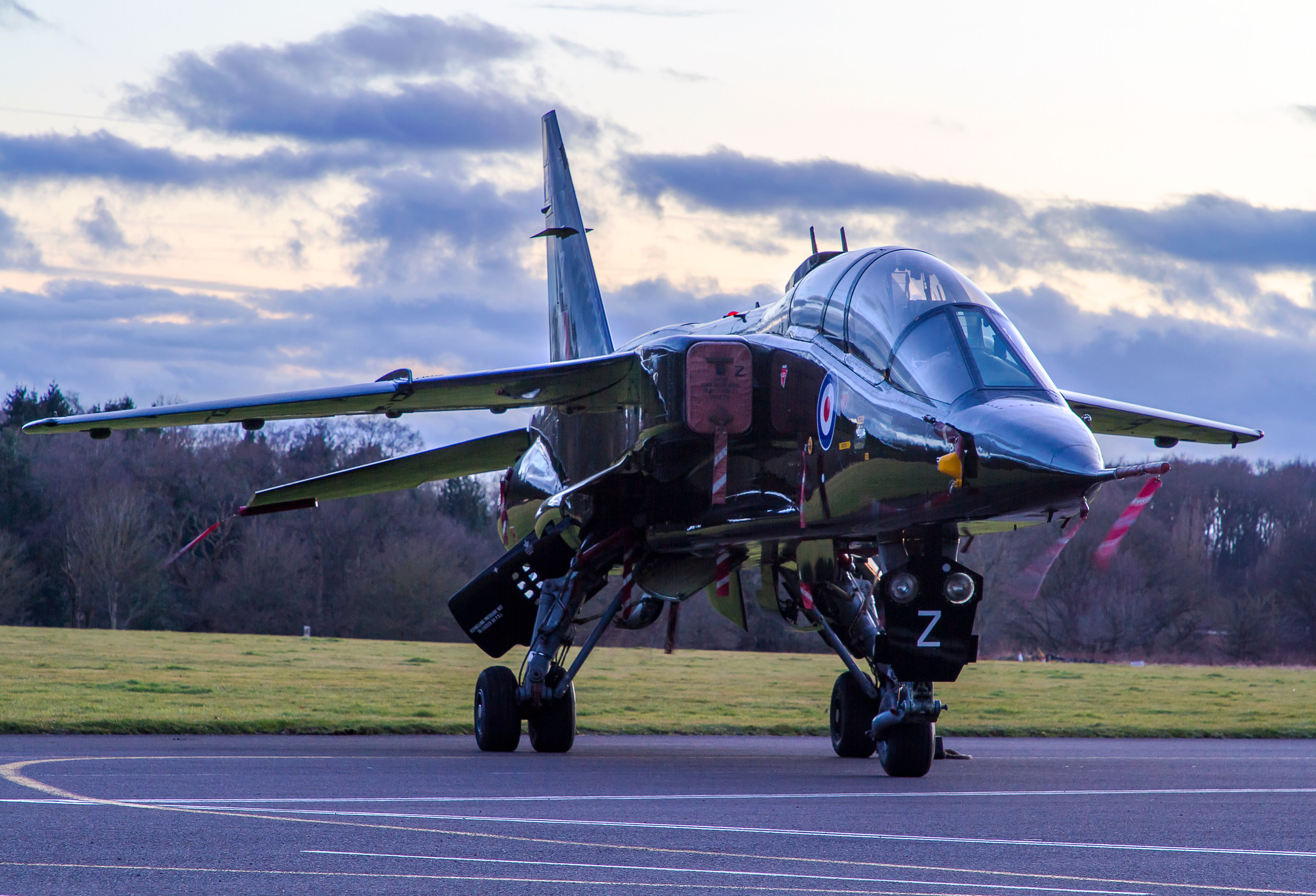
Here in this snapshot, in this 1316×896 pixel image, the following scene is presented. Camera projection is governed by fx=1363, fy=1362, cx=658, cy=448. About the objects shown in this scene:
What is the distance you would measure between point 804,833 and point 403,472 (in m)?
10.3

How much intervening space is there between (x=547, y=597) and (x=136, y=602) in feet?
164

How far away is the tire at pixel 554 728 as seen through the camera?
14094 mm

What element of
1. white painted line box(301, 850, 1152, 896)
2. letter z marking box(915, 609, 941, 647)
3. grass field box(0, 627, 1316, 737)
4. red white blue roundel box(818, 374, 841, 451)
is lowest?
grass field box(0, 627, 1316, 737)

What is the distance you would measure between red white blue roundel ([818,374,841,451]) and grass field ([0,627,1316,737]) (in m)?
8.25

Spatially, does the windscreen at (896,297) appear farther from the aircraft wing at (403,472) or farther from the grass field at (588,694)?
the grass field at (588,694)

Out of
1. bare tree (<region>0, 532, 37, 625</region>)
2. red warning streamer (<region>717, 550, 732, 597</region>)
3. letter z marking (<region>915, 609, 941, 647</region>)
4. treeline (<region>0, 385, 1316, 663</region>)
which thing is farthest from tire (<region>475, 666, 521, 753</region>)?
bare tree (<region>0, 532, 37, 625</region>)

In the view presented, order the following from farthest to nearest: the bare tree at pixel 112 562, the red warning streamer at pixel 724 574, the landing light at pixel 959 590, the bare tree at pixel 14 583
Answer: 1. the bare tree at pixel 112 562
2. the bare tree at pixel 14 583
3. the red warning streamer at pixel 724 574
4. the landing light at pixel 959 590

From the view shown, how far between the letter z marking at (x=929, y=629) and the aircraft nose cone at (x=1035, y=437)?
5.13 feet

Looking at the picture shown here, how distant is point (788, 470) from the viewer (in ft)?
37.6

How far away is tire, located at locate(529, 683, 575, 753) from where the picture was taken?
14094 mm

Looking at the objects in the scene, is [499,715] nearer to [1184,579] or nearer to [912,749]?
[912,749]

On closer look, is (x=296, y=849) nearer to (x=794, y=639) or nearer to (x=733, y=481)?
(x=733, y=481)

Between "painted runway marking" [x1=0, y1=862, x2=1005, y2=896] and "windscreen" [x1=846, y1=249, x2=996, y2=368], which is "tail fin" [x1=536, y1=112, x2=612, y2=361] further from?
"painted runway marking" [x1=0, y1=862, x2=1005, y2=896]

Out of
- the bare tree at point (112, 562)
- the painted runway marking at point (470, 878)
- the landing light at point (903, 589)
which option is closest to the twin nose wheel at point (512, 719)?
the landing light at point (903, 589)
